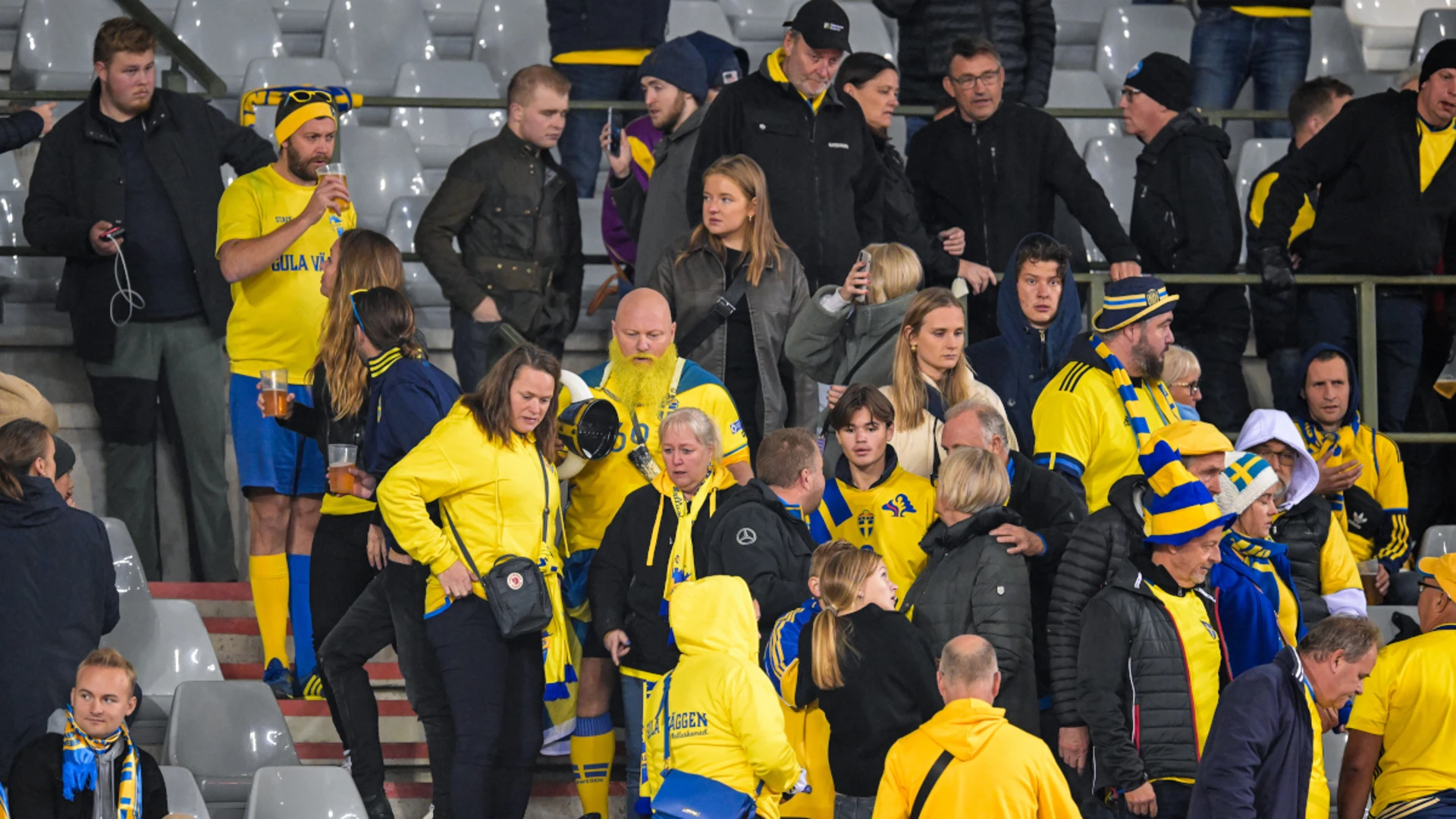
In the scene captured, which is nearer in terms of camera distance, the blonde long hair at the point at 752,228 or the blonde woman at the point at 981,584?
the blonde woman at the point at 981,584

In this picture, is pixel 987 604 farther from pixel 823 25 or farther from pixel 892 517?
pixel 823 25

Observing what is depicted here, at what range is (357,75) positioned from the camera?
412 inches

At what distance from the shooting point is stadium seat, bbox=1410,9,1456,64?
33.2ft

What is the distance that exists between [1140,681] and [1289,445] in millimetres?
1649

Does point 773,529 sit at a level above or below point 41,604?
above

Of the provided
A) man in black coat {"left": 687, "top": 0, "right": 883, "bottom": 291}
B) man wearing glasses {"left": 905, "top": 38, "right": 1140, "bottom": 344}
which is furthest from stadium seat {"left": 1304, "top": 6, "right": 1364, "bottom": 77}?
man in black coat {"left": 687, "top": 0, "right": 883, "bottom": 291}

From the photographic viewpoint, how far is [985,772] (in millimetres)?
4637

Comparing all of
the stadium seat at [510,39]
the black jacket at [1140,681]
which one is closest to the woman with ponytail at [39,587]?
the black jacket at [1140,681]

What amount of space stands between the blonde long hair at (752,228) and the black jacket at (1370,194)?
2287 millimetres

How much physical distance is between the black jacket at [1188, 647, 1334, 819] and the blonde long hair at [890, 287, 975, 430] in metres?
1.75

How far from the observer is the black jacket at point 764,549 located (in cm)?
568

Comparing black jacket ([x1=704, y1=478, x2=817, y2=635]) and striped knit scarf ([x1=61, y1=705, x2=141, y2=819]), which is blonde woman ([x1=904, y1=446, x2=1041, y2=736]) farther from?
striped knit scarf ([x1=61, y1=705, x2=141, y2=819])

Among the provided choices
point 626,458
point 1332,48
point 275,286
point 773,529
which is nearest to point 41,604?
point 275,286

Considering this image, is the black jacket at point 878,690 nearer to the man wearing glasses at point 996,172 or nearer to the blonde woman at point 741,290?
the blonde woman at point 741,290
